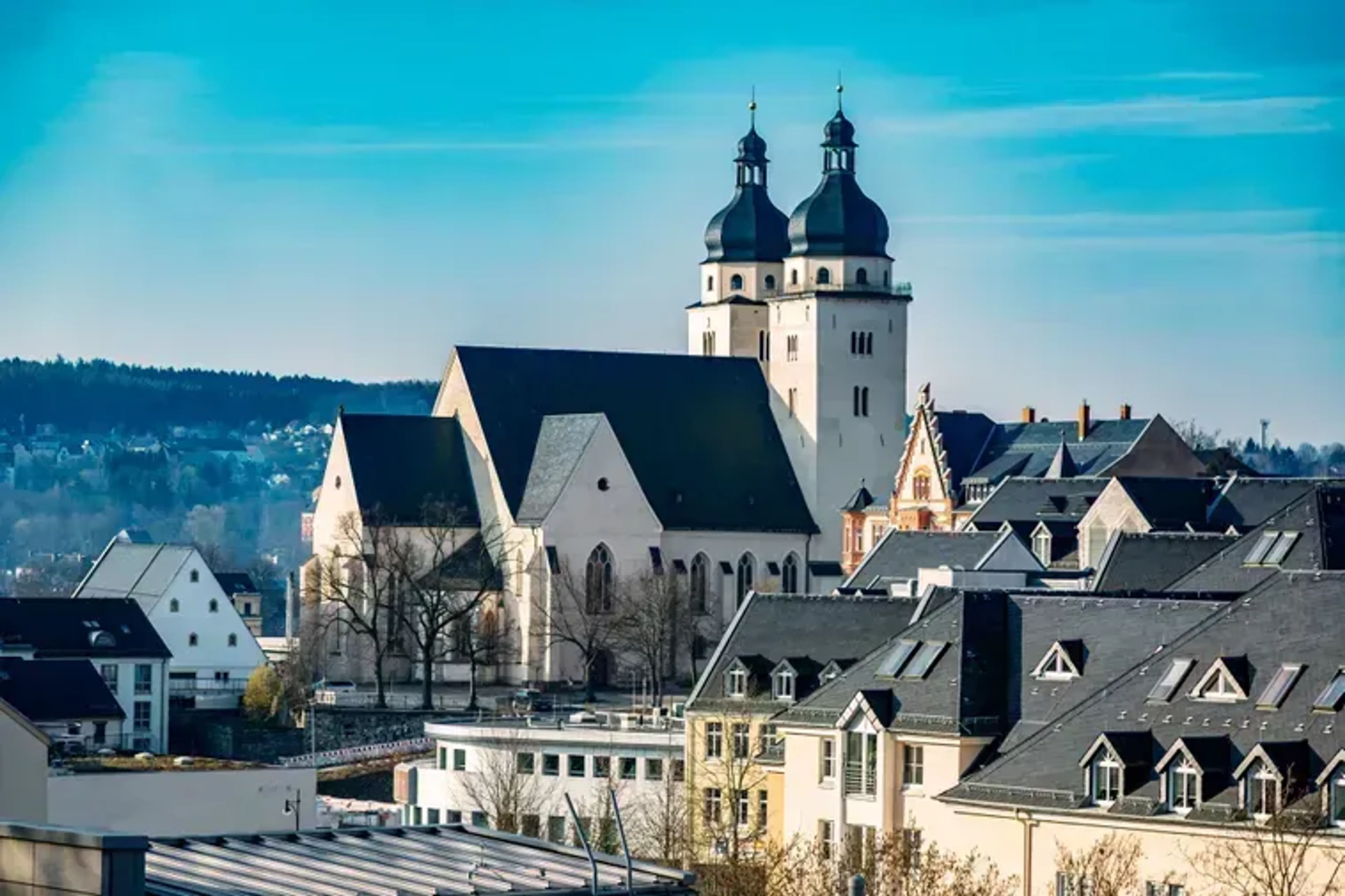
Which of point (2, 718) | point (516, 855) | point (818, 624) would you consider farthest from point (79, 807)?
point (516, 855)

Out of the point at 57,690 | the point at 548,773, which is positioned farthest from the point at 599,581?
the point at 548,773

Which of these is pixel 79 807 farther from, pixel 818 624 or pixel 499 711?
pixel 499 711

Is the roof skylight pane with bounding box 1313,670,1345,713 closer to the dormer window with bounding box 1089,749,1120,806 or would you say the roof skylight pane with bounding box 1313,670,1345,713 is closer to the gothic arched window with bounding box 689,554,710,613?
the dormer window with bounding box 1089,749,1120,806

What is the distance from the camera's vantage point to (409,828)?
1677 inches

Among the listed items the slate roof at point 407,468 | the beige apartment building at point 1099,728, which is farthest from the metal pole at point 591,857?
the slate roof at point 407,468

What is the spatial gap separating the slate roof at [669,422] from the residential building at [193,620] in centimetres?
1102

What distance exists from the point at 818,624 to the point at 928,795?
44.3 ft

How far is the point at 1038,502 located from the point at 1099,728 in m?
53.6

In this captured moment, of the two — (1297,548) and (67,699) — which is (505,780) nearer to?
(1297,548)

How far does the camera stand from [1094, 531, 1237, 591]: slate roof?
75.2 m

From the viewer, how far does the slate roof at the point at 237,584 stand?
545ft

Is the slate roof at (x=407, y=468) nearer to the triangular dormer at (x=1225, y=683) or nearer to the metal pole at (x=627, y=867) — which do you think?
the triangular dormer at (x=1225, y=683)

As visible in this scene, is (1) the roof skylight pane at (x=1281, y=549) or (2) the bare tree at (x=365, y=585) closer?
(1) the roof skylight pane at (x=1281, y=549)

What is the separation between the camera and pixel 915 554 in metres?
94.8
